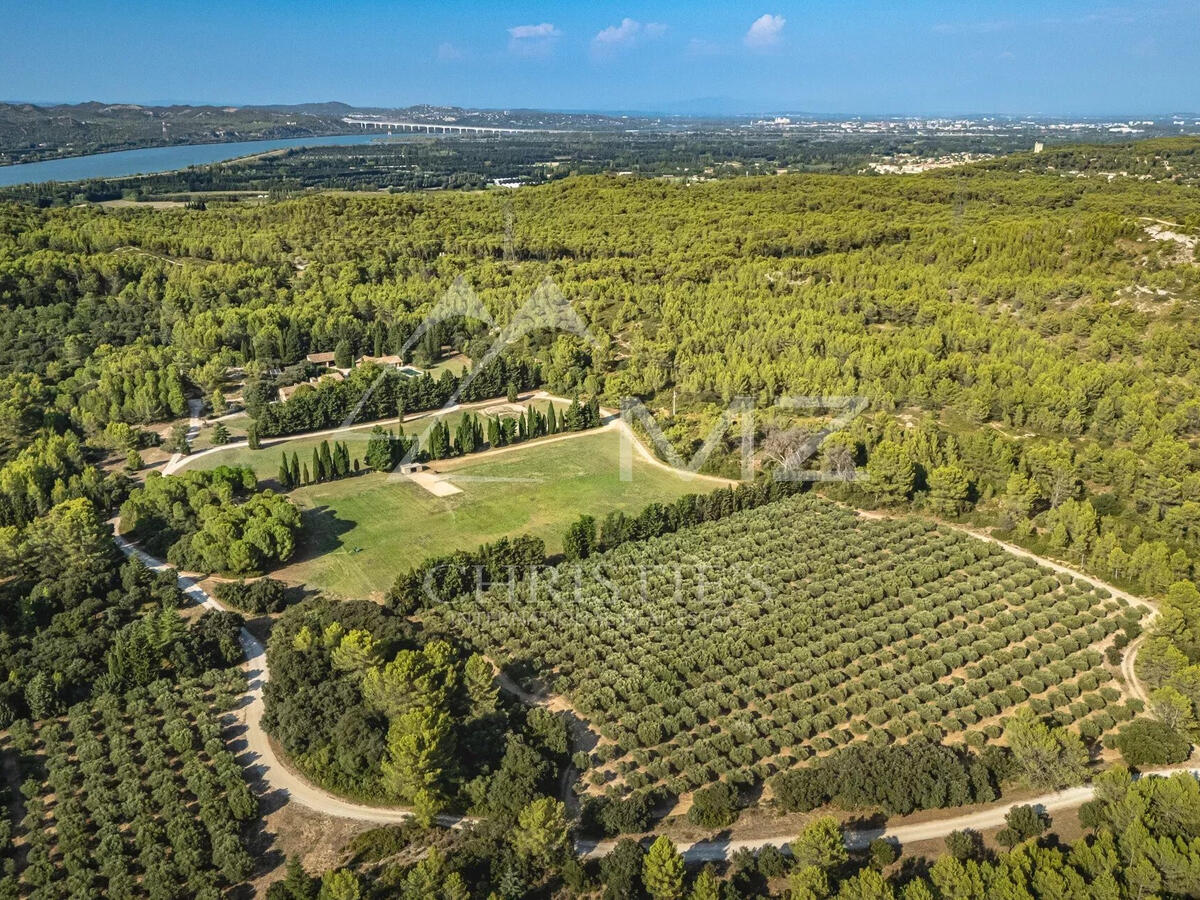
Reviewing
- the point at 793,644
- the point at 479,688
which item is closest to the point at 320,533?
the point at 479,688

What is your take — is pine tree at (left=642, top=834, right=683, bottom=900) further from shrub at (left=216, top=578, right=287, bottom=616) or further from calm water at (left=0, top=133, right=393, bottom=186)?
calm water at (left=0, top=133, right=393, bottom=186)

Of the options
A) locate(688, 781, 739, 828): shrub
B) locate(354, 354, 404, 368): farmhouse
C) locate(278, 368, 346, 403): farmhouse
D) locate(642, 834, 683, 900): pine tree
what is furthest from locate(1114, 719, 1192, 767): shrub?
locate(354, 354, 404, 368): farmhouse

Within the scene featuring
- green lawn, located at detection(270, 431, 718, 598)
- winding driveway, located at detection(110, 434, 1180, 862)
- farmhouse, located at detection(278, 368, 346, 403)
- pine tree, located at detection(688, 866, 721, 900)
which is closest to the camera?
pine tree, located at detection(688, 866, 721, 900)

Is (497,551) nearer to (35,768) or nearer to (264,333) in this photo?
(35,768)

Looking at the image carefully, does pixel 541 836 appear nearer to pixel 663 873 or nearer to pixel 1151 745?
pixel 663 873

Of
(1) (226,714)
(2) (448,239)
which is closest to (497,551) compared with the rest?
(1) (226,714)

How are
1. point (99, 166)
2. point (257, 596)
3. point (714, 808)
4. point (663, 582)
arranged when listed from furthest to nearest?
point (99, 166)
point (663, 582)
point (257, 596)
point (714, 808)
